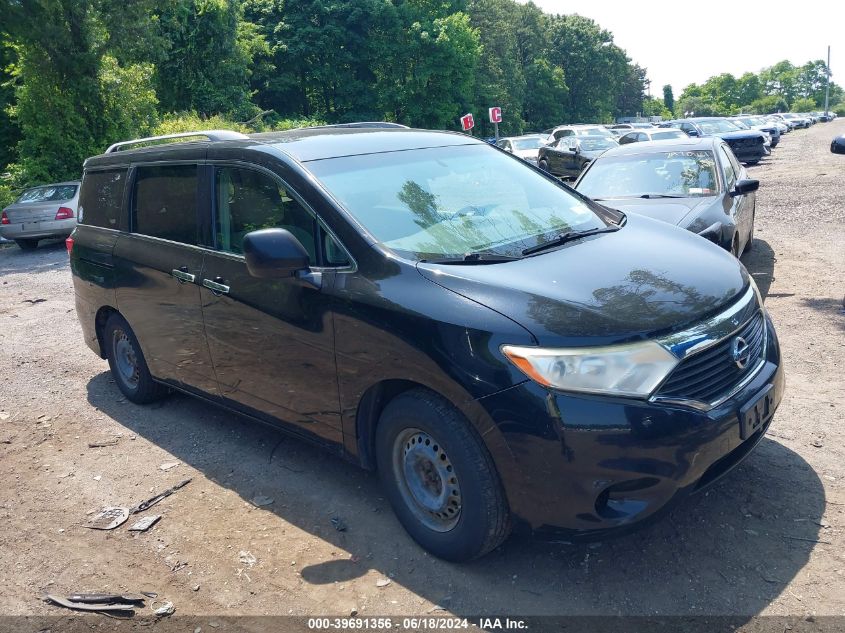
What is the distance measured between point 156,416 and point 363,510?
236 centimetres

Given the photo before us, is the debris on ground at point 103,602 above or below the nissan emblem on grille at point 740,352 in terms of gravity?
below

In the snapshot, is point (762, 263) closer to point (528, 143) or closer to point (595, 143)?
point (595, 143)

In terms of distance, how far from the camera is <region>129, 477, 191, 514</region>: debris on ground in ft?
13.7

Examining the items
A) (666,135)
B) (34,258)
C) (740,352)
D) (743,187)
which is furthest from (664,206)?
(666,135)

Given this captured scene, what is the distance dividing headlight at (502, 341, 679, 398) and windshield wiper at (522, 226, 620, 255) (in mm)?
844

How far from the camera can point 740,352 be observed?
3143 mm

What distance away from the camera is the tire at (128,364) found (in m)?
5.48

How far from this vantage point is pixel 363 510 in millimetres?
3920

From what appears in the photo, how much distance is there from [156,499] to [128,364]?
69.3 inches

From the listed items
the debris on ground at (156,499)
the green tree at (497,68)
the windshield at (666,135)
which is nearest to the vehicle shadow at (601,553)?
the debris on ground at (156,499)

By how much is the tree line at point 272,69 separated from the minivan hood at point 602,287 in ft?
67.0

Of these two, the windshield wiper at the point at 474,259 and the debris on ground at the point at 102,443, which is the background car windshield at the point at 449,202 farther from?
the debris on ground at the point at 102,443

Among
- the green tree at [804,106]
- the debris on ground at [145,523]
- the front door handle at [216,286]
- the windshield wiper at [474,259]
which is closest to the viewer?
the windshield wiper at [474,259]

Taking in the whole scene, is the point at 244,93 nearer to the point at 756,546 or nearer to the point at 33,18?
the point at 33,18
